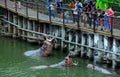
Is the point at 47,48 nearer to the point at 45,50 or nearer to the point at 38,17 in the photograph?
the point at 45,50

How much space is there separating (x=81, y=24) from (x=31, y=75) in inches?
226

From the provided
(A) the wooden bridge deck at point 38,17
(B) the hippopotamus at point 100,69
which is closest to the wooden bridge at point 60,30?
(A) the wooden bridge deck at point 38,17

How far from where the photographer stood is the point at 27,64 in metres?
21.0

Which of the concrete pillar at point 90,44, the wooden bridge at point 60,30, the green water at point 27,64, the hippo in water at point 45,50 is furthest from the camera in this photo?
the hippo in water at point 45,50

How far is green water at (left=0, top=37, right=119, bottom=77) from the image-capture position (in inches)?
737

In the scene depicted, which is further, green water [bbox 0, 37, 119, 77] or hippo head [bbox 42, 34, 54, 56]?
hippo head [bbox 42, 34, 54, 56]

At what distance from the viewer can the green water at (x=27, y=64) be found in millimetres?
18719

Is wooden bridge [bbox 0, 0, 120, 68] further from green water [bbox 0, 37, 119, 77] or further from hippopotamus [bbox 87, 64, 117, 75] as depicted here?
→ hippopotamus [bbox 87, 64, 117, 75]

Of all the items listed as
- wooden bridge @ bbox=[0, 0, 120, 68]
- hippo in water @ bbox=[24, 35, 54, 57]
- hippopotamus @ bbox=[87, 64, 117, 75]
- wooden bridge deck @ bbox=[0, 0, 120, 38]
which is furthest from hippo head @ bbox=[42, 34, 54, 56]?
hippopotamus @ bbox=[87, 64, 117, 75]

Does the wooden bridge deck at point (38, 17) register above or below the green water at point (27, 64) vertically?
above

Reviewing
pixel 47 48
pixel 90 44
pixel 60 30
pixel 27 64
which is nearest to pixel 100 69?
pixel 90 44

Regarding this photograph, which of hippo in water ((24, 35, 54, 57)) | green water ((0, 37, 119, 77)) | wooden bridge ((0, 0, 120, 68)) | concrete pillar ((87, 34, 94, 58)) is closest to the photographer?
green water ((0, 37, 119, 77))

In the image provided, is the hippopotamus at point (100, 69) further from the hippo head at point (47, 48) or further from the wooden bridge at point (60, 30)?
the hippo head at point (47, 48)

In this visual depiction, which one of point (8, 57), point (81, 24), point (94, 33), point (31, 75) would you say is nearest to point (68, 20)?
point (81, 24)
